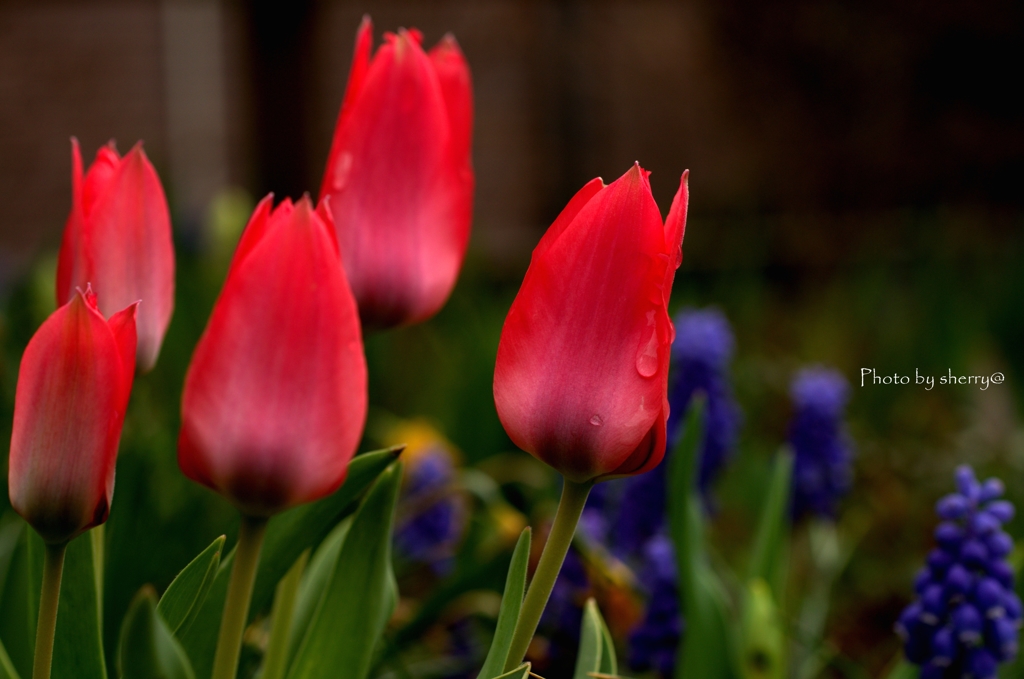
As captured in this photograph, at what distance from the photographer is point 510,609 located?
1.33ft

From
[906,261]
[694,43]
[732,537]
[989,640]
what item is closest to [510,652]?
[989,640]

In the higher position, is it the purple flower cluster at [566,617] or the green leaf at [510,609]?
the green leaf at [510,609]

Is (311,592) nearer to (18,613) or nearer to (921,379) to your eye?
(18,613)

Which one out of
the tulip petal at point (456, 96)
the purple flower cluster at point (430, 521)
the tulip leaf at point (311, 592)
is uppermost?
the tulip petal at point (456, 96)

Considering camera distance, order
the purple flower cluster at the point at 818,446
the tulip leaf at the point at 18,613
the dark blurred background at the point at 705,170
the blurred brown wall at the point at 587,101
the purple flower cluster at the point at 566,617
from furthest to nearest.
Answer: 1. the blurred brown wall at the point at 587,101
2. the dark blurred background at the point at 705,170
3. the purple flower cluster at the point at 818,446
4. the purple flower cluster at the point at 566,617
5. the tulip leaf at the point at 18,613

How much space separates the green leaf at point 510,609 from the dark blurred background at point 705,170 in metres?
0.41

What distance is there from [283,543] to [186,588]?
0.29 feet

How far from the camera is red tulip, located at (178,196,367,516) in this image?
31 cm

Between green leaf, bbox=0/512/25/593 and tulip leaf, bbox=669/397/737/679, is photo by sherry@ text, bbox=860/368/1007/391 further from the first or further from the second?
green leaf, bbox=0/512/25/593

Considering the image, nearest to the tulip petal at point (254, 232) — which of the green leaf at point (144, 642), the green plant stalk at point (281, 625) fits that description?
the green leaf at point (144, 642)

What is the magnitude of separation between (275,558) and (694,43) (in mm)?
4615

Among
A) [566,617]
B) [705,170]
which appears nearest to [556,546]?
[566,617]

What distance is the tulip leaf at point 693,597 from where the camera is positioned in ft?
2.28

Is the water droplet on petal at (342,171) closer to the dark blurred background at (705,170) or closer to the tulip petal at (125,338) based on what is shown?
the tulip petal at (125,338)
